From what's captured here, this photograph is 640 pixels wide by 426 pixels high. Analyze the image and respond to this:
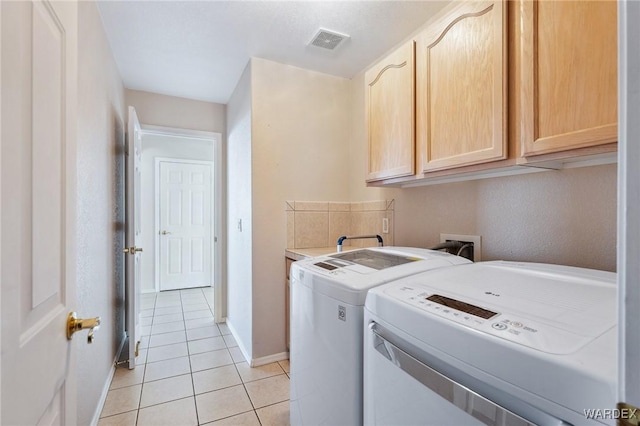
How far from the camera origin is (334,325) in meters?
1.12

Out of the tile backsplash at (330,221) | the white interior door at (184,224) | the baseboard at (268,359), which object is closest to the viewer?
the baseboard at (268,359)

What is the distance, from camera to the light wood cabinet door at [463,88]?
1.15m

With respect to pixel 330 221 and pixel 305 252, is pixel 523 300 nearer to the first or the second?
pixel 305 252

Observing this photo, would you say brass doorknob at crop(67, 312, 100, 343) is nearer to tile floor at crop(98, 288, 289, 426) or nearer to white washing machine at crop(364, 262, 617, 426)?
white washing machine at crop(364, 262, 617, 426)

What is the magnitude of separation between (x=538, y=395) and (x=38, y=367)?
894 mm

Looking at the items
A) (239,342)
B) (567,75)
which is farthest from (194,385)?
(567,75)

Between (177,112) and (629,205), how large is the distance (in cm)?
349

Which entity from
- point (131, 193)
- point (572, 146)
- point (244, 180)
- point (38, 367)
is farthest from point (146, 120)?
point (572, 146)

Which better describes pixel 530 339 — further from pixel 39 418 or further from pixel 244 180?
pixel 244 180

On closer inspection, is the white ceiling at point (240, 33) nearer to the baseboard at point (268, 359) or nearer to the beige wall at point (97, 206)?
the beige wall at point (97, 206)

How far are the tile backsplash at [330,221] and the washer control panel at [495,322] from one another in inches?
54.9

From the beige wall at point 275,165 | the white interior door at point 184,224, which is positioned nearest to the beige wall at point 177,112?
the beige wall at point 275,165

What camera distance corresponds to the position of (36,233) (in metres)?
0.57

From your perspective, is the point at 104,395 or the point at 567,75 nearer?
the point at 567,75
